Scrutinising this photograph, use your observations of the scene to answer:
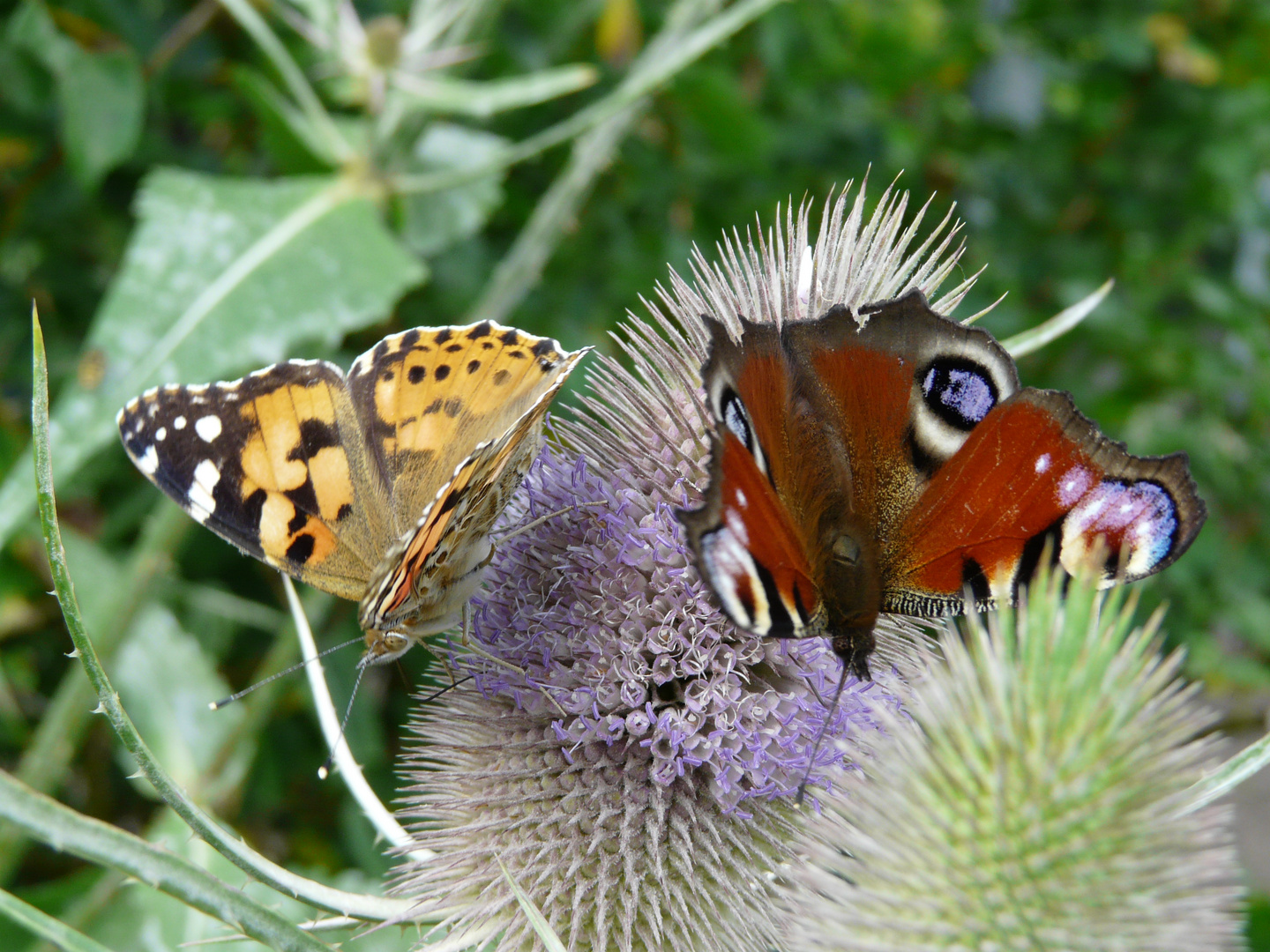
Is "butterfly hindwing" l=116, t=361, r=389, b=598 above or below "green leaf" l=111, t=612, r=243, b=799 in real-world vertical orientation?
above

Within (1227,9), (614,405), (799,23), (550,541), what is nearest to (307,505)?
(550,541)

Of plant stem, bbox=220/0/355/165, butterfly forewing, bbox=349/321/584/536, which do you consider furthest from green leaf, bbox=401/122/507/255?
butterfly forewing, bbox=349/321/584/536

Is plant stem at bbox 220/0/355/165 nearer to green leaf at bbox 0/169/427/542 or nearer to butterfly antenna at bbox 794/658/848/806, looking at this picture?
green leaf at bbox 0/169/427/542

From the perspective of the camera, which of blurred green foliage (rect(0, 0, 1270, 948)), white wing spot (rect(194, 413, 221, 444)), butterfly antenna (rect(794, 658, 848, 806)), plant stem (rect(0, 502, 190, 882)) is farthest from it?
blurred green foliage (rect(0, 0, 1270, 948))

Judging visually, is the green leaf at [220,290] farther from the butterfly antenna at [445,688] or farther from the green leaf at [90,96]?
the butterfly antenna at [445,688]

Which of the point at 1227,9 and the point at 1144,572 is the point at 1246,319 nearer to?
the point at 1227,9

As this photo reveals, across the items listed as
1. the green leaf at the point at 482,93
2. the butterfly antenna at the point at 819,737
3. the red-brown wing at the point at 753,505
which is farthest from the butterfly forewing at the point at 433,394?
the green leaf at the point at 482,93

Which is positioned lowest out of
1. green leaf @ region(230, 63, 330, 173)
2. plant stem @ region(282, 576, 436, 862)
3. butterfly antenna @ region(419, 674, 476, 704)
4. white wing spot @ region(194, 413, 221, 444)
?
plant stem @ region(282, 576, 436, 862)
